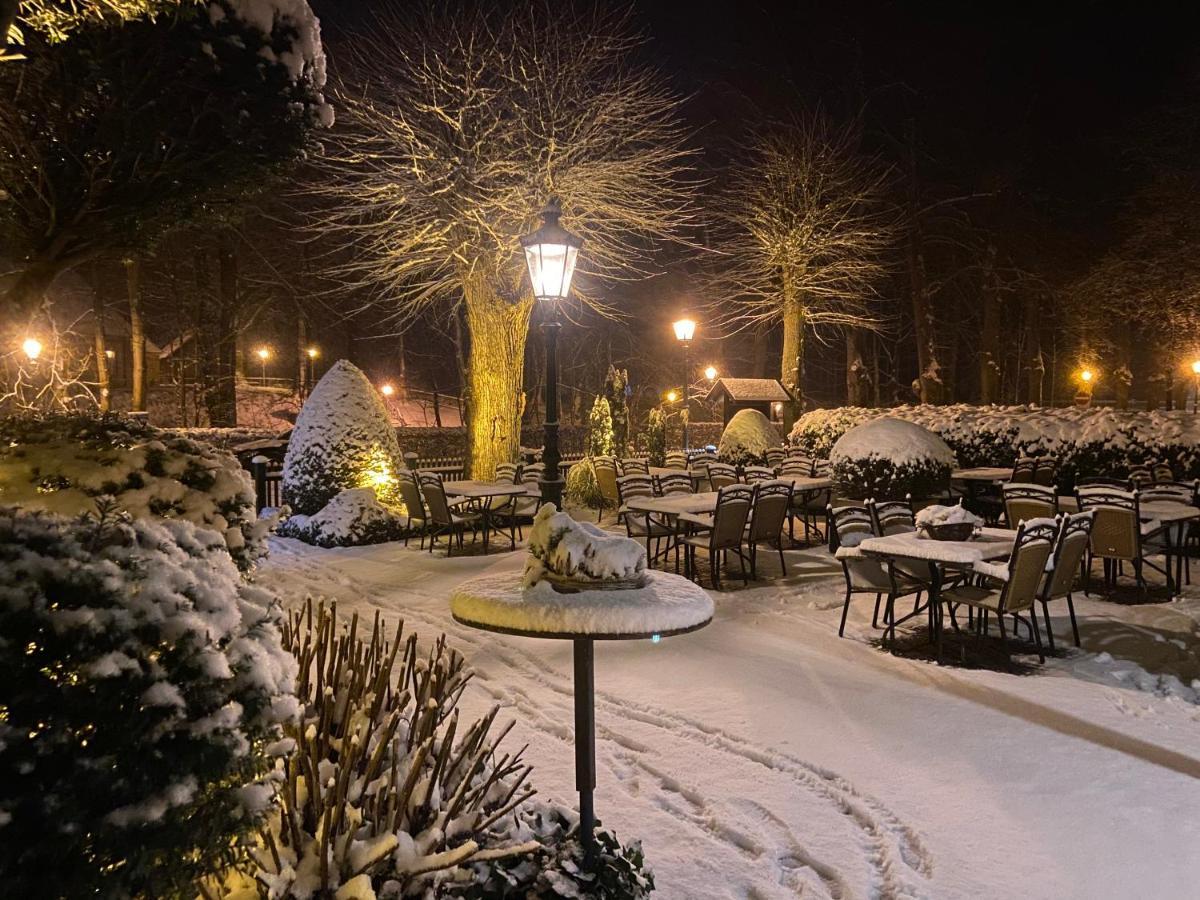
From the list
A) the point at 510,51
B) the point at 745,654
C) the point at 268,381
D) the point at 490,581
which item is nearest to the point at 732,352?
the point at 268,381

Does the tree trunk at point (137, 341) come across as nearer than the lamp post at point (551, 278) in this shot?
No

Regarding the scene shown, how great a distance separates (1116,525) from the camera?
23.7 feet

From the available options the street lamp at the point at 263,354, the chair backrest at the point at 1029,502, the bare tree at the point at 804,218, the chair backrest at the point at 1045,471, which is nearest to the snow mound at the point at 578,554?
the chair backrest at the point at 1029,502

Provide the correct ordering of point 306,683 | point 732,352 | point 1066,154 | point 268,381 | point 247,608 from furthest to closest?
point 732,352, point 268,381, point 1066,154, point 306,683, point 247,608

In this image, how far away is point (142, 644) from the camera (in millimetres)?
1374

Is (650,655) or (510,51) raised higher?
(510,51)

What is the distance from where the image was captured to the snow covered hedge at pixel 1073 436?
1171cm

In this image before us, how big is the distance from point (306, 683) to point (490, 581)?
0.69 metres

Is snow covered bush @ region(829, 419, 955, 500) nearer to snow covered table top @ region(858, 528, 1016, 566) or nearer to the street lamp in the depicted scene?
snow covered table top @ region(858, 528, 1016, 566)

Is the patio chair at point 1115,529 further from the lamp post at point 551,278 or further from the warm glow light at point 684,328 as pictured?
the warm glow light at point 684,328

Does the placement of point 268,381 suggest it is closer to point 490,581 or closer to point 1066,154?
point 1066,154

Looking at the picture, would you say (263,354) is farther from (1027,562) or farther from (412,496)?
(1027,562)

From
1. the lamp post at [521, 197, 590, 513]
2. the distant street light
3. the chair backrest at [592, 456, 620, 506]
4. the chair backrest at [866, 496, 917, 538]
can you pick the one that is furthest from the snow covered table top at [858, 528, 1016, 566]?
the distant street light

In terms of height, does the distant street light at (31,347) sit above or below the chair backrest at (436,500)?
above
